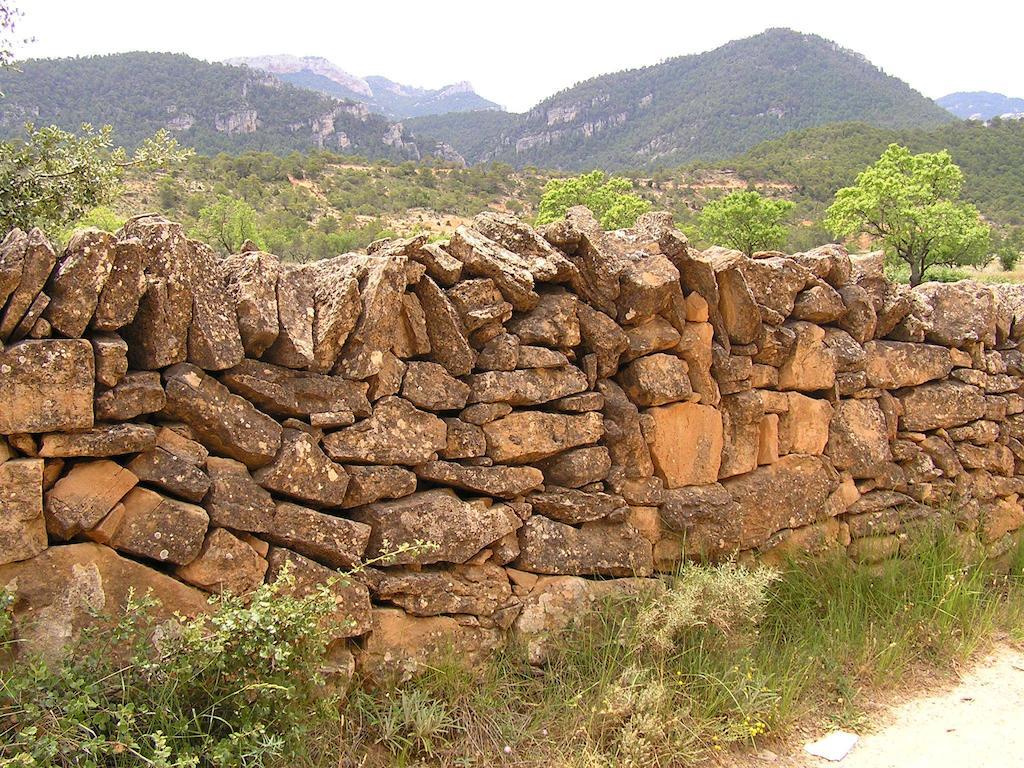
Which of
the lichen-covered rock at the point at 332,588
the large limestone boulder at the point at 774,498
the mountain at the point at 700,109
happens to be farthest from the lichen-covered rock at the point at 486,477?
the mountain at the point at 700,109

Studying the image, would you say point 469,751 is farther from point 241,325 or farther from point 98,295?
point 98,295

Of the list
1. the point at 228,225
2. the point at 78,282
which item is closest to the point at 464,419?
the point at 78,282

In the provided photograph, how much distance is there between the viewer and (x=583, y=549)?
4.23 metres

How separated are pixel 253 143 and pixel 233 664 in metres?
65.7

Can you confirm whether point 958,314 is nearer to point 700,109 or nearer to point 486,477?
point 486,477

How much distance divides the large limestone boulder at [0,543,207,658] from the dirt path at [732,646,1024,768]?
283cm

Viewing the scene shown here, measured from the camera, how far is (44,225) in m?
5.77

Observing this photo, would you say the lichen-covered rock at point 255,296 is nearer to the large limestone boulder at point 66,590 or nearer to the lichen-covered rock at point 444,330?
→ the lichen-covered rock at point 444,330

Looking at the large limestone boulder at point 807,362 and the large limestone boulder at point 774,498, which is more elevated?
the large limestone boulder at point 807,362

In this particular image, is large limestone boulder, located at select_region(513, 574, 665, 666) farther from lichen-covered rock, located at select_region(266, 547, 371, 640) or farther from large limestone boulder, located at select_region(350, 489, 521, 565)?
lichen-covered rock, located at select_region(266, 547, 371, 640)

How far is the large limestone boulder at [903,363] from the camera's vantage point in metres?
5.55

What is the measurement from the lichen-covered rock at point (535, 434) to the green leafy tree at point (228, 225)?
19.4 meters

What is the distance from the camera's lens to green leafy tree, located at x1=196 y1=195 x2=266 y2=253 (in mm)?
22422

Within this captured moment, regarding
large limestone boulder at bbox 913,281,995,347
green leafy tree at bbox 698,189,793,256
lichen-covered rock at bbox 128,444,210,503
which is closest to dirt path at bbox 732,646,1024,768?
large limestone boulder at bbox 913,281,995,347
